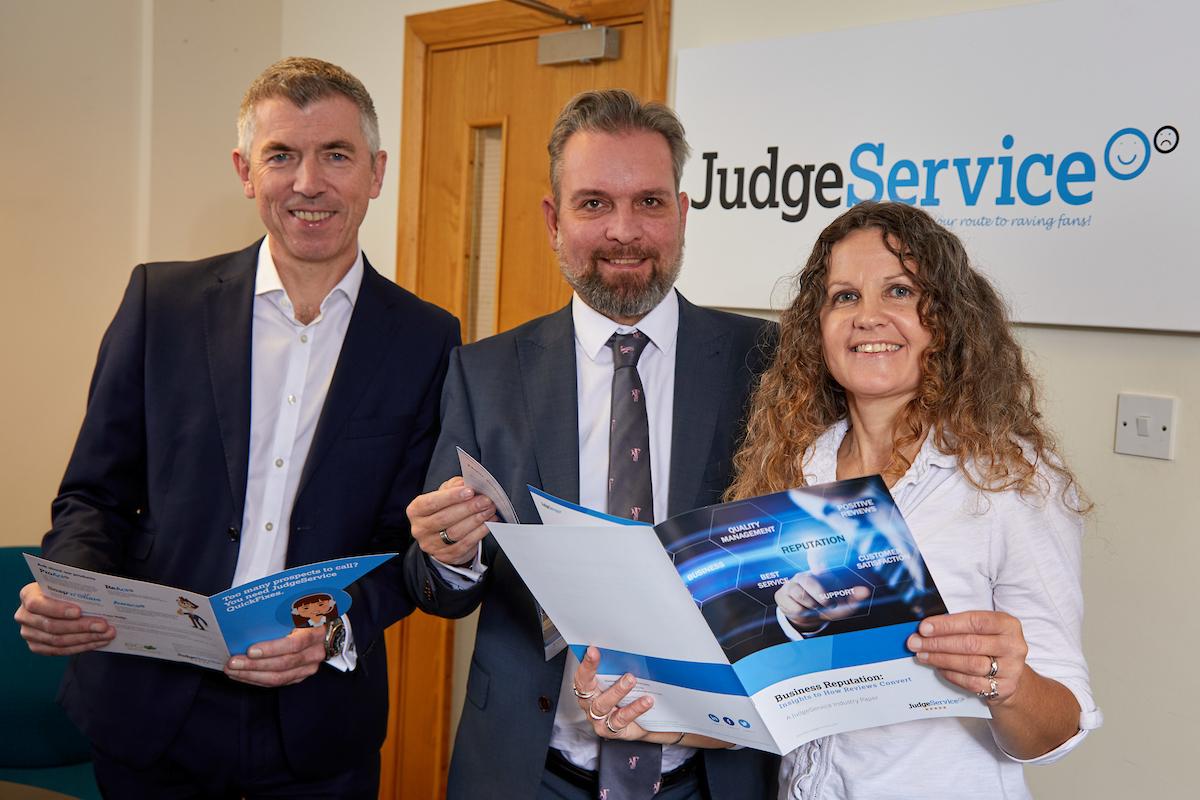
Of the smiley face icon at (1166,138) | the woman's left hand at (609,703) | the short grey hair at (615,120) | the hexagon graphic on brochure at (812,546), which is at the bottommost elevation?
the woman's left hand at (609,703)

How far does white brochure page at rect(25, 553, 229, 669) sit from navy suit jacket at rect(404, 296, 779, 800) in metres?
0.35

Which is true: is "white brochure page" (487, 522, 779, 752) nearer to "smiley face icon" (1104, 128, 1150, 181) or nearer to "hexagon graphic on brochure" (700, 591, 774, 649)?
"hexagon graphic on brochure" (700, 591, 774, 649)

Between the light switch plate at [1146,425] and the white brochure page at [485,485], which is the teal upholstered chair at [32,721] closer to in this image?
the white brochure page at [485,485]

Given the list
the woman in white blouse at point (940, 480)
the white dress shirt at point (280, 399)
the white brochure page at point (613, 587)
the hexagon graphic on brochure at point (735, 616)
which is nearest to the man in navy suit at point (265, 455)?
the white dress shirt at point (280, 399)

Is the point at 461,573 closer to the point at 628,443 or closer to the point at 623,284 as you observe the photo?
the point at 628,443

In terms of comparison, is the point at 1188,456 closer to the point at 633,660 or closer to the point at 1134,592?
the point at 1134,592

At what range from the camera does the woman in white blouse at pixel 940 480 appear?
4.19 feet

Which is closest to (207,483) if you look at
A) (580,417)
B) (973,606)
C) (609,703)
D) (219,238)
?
(580,417)

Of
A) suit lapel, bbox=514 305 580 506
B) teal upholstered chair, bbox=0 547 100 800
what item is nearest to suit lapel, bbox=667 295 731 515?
suit lapel, bbox=514 305 580 506

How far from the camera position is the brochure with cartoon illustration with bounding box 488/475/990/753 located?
1169 millimetres

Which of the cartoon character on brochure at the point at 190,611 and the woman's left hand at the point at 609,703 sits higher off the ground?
the cartoon character on brochure at the point at 190,611

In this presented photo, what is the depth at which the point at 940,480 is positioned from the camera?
1435 mm

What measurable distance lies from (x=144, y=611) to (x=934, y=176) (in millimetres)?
1813

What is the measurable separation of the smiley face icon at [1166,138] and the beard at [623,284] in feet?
3.24
